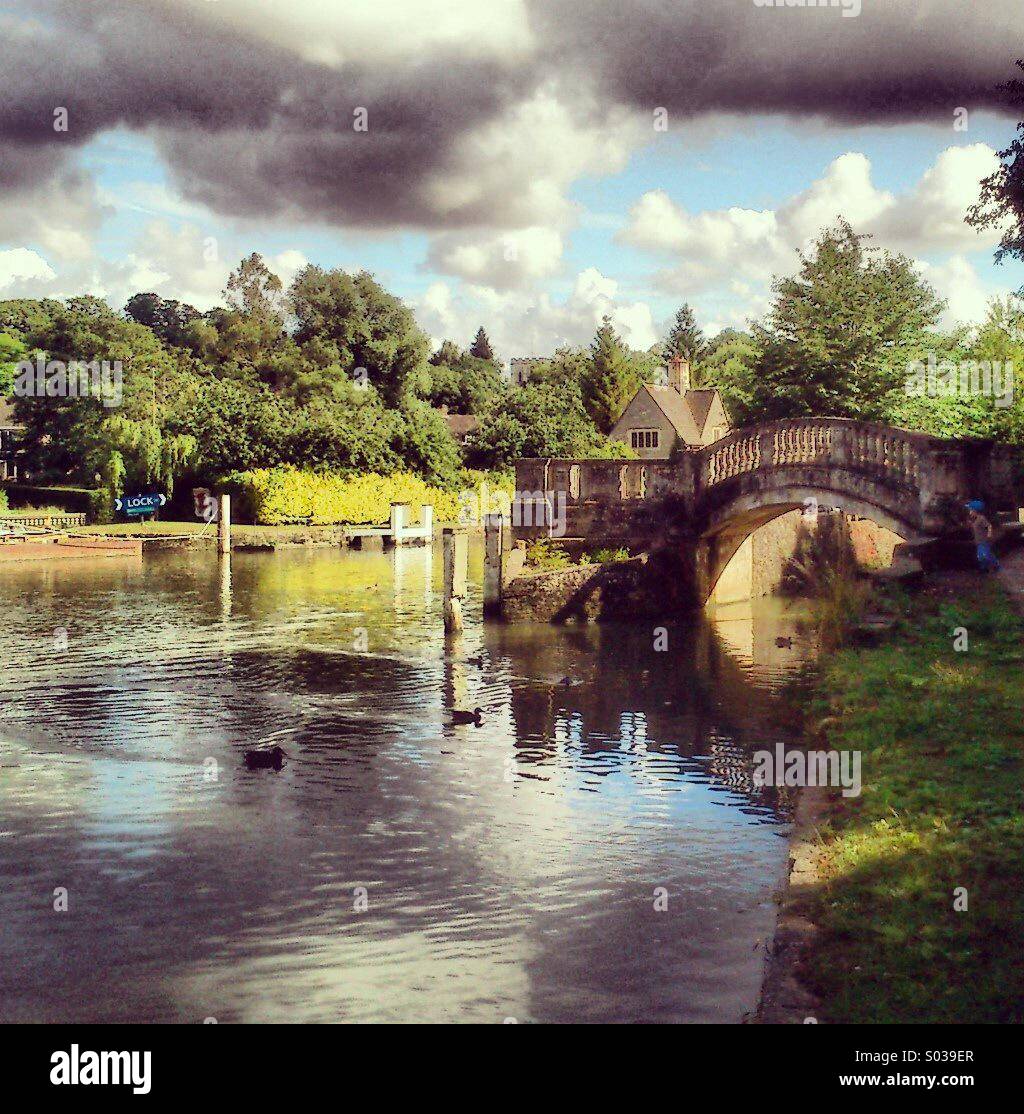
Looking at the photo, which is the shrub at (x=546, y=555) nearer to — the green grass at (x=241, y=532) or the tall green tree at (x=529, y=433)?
the green grass at (x=241, y=532)

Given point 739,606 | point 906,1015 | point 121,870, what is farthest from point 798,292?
point 906,1015

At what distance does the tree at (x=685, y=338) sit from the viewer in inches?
5133

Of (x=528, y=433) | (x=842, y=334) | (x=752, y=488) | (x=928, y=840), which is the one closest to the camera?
(x=928, y=840)

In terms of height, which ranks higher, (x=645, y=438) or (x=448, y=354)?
(x=448, y=354)

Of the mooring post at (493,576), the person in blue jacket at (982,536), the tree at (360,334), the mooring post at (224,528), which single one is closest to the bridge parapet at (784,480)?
the person in blue jacket at (982,536)

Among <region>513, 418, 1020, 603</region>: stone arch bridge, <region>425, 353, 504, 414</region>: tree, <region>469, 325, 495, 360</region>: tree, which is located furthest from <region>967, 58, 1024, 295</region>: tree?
<region>469, 325, 495, 360</region>: tree

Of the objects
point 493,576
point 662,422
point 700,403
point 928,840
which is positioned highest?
point 700,403

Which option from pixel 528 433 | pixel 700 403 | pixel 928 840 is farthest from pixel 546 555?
pixel 700 403

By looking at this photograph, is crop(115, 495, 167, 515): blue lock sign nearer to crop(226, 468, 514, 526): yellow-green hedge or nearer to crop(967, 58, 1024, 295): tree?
crop(226, 468, 514, 526): yellow-green hedge

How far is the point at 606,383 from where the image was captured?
89812 millimetres

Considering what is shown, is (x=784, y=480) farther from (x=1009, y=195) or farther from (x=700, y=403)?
(x=700, y=403)

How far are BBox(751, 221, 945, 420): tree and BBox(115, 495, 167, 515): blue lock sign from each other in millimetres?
28644

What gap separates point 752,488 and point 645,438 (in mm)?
52354

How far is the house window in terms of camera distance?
270ft
